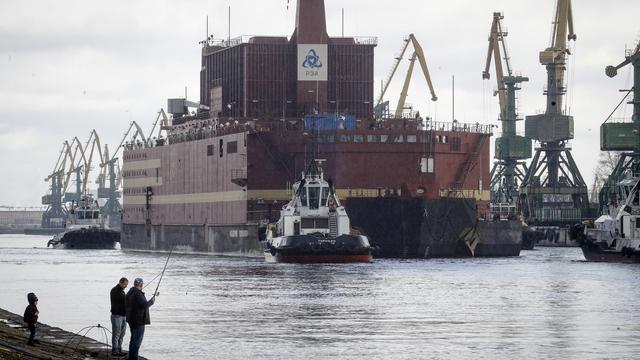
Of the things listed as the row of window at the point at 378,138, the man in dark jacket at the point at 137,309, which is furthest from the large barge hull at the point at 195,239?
the man in dark jacket at the point at 137,309

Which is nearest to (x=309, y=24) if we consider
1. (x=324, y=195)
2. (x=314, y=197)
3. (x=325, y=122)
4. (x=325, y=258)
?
(x=325, y=122)

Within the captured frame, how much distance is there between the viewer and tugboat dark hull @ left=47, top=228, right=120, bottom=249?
167875mm

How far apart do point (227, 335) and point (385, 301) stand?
17.8 meters

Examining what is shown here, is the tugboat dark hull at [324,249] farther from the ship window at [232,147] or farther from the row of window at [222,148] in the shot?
the row of window at [222,148]

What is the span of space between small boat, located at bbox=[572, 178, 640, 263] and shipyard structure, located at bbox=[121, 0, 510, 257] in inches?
551

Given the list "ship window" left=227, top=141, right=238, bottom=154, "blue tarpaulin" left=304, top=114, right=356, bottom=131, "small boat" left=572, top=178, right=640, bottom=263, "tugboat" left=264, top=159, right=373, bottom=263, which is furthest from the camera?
"ship window" left=227, top=141, right=238, bottom=154

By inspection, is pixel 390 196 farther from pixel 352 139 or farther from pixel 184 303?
pixel 184 303

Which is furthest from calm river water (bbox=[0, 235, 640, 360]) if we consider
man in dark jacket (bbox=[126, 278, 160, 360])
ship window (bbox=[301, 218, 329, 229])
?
ship window (bbox=[301, 218, 329, 229])

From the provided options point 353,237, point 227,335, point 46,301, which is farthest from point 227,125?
point 227,335

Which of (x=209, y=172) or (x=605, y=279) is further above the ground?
(x=209, y=172)

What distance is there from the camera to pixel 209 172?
147 metres

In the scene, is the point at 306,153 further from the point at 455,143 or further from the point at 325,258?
the point at 325,258

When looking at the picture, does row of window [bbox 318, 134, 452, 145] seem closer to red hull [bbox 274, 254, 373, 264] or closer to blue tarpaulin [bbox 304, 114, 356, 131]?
blue tarpaulin [bbox 304, 114, 356, 131]

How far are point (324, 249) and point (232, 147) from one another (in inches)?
1363
